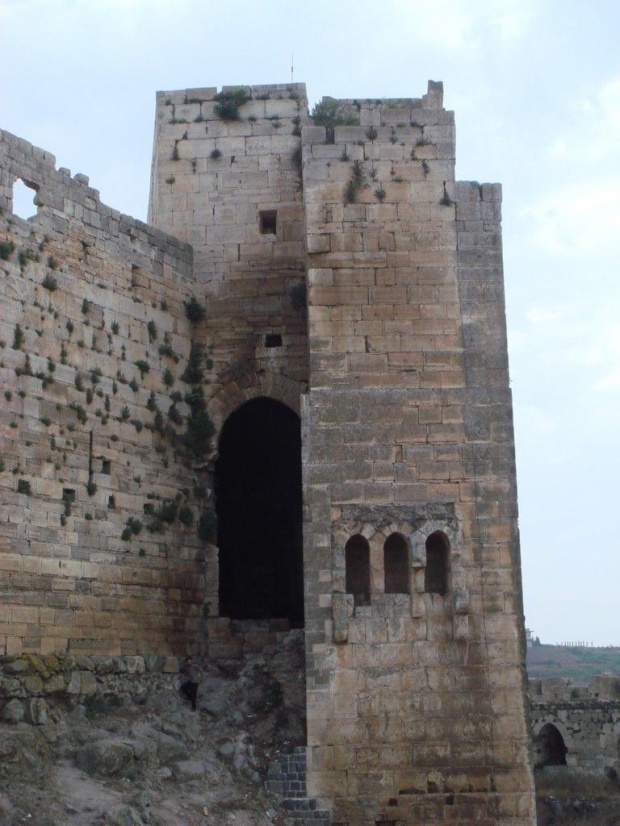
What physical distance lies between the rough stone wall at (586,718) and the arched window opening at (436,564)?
15513 mm

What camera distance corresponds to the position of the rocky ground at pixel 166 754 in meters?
12.5

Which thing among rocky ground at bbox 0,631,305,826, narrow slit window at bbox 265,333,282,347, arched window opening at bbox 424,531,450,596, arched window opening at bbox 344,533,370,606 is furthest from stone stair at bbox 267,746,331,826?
narrow slit window at bbox 265,333,282,347

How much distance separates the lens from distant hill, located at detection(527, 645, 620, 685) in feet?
263

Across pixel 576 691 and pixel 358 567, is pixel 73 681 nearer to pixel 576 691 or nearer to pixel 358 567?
pixel 358 567

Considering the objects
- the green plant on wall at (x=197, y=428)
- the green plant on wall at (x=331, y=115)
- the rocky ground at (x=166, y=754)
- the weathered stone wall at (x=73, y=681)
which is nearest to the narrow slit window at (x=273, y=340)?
the green plant on wall at (x=197, y=428)

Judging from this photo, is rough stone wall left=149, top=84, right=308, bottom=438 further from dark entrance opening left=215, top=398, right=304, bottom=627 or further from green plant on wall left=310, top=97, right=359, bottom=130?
dark entrance opening left=215, top=398, right=304, bottom=627

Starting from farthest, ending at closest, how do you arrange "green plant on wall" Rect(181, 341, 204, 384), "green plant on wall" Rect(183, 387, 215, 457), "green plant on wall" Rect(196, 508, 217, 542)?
"green plant on wall" Rect(181, 341, 204, 384), "green plant on wall" Rect(183, 387, 215, 457), "green plant on wall" Rect(196, 508, 217, 542)

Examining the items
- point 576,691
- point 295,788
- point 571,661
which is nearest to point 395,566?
point 295,788

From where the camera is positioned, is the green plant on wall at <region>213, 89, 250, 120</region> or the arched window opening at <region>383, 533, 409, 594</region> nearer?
the arched window opening at <region>383, 533, 409, 594</region>

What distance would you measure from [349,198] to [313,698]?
255 inches

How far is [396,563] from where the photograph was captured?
601 inches

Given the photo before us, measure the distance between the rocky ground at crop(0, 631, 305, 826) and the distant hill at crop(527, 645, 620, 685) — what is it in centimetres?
6256

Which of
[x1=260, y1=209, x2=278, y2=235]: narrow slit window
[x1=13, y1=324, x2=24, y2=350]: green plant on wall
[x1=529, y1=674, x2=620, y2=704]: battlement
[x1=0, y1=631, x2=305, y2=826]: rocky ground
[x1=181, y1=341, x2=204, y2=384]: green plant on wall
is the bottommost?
[x1=0, y1=631, x2=305, y2=826]: rocky ground

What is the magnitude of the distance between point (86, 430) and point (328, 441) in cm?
310
